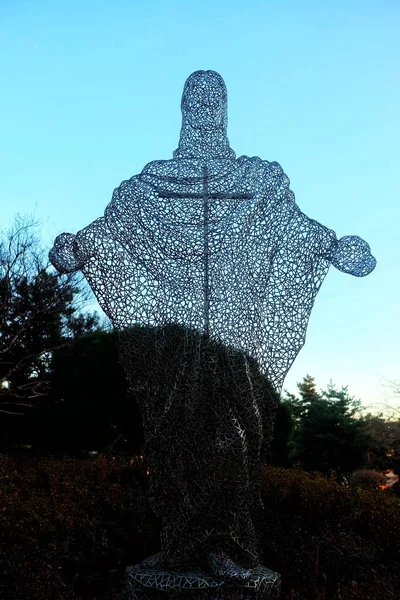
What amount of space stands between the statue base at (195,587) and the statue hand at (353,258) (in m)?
2.16

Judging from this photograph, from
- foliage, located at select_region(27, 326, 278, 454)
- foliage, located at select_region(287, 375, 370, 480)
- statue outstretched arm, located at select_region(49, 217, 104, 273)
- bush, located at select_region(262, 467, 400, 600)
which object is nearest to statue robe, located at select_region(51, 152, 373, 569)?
statue outstretched arm, located at select_region(49, 217, 104, 273)

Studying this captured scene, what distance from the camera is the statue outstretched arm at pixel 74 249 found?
456cm

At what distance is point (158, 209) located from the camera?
4738 millimetres

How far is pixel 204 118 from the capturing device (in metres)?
5.12

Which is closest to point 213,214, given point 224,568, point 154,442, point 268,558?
point 154,442

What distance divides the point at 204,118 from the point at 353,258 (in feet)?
5.29

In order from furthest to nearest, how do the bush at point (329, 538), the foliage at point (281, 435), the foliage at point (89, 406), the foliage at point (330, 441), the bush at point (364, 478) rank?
the foliage at point (330, 441) → the foliage at point (89, 406) → the foliage at point (281, 435) → the bush at point (364, 478) → the bush at point (329, 538)

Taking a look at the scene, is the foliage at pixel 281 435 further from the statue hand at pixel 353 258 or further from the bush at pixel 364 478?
the statue hand at pixel 353 258

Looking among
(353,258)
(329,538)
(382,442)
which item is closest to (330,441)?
(382,442)

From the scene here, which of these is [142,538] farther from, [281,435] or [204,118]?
[281,435]

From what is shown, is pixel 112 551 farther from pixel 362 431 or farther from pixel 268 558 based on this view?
pixel 362 431

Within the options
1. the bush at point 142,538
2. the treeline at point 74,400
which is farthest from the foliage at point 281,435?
the bush at point 142,538

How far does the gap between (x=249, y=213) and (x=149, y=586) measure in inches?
102

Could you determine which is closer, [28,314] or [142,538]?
[142,538]
